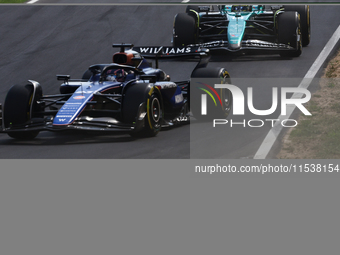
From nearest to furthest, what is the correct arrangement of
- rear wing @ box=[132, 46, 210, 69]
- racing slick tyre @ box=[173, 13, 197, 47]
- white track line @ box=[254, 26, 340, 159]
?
white track line @ box=[254, 26, 340, 159], rear wing @ box=[132, 46, 210, 69], racing slick tyre @ box=[173, 13, 197, 47]

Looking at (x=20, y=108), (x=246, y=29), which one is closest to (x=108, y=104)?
(x=20, y=108)

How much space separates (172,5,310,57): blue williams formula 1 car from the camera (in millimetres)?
17172

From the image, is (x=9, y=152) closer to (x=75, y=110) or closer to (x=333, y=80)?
(x=75, y=110)

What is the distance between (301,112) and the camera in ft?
37.7

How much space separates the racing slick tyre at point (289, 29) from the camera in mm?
17156

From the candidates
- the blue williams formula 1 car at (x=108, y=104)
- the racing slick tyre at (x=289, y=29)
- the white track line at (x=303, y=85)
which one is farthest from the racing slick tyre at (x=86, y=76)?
the racing slick tyre at (x=289, y=29)

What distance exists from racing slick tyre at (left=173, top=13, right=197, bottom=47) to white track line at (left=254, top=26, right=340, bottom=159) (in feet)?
12.7

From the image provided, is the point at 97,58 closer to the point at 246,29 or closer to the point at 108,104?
the point at 246,29

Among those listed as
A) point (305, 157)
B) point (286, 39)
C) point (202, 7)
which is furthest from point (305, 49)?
point (305, 157)

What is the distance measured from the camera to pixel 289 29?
56.3 ft

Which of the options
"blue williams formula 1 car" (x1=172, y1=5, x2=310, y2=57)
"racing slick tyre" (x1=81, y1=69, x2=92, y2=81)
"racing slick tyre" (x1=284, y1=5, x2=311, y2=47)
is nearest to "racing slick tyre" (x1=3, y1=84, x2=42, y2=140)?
"racing slick tyre" (x1=81, y1=69, x2=92, y2=81)

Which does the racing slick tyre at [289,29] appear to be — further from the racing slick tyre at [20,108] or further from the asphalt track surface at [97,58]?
the racing slick tyre at [20,108]

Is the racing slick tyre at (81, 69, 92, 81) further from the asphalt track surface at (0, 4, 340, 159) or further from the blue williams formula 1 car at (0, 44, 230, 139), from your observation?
the asphalt track surface at (0, 4, 340, 159)

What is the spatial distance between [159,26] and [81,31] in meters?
2.86
